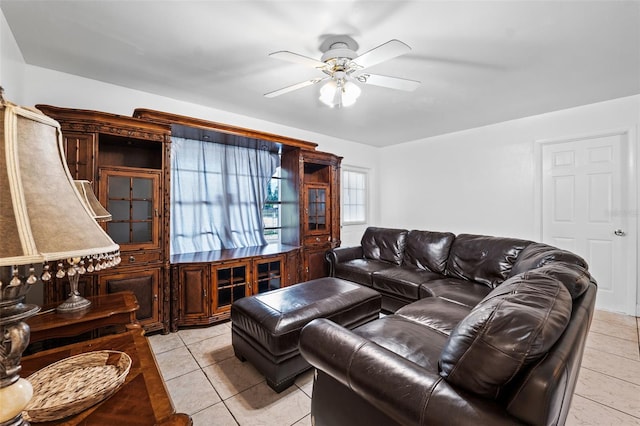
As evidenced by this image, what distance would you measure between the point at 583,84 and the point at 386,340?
3.44 meters

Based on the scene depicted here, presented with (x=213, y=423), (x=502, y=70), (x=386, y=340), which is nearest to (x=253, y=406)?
(x=213, y=423)

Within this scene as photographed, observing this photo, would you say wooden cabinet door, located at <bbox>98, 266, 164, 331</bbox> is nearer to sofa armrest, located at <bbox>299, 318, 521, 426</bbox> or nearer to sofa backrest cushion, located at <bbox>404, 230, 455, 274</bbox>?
sofa armrest, located at <bbox>299, 318, 521, 426</bbox>

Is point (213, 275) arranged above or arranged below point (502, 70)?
below

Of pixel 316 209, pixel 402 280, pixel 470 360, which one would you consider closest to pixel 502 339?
pixel 470 360

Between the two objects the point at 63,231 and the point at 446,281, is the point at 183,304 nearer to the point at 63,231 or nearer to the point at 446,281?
the point at 63,231

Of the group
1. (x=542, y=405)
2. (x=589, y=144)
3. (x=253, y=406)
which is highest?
(x=589, y=144)

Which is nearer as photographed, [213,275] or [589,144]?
[213,275]

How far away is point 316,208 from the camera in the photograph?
409 cm

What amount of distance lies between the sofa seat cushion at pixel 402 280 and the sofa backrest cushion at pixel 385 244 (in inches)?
16.9

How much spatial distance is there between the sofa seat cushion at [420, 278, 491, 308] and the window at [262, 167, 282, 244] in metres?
2.36

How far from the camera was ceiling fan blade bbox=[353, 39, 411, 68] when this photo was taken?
1.58 meters

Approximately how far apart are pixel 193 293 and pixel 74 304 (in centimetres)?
102

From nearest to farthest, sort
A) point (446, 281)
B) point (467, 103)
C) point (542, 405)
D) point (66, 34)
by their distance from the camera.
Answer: point (542, 405) → point (66, 34) → point (446, 281) → point (467, 103)

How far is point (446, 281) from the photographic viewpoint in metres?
2.96
